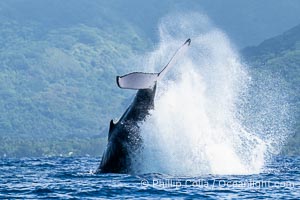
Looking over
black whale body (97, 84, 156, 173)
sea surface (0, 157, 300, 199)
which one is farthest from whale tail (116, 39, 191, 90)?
sea surface (0, 157, 300, 199)

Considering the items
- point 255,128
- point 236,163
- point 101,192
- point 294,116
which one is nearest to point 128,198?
point 101,192

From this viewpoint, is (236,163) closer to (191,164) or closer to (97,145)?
(191,164)

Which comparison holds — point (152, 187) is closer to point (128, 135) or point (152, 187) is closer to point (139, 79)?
point (128, 135)

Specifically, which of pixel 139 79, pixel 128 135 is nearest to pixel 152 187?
pixel 128 135

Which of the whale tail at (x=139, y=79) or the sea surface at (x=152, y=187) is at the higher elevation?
the whale tail at (x=139, y=79)

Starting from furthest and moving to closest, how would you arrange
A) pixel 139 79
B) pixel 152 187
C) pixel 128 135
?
pixel 128 135, pixel 152 187, pixel 139 79

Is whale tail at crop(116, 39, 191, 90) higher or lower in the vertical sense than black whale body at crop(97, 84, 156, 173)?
higher

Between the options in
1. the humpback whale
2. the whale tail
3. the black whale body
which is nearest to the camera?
the whale tail

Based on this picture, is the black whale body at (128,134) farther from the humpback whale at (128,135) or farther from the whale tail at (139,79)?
the whale tail at (139,79)

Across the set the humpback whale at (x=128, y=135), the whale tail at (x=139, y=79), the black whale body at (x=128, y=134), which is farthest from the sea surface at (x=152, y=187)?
the whale tail at (x=139, y=79)

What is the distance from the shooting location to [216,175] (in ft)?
72.0

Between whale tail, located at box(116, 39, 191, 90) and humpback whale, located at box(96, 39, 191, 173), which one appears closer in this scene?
whale tail, located at box(116, 39, 191, 90)

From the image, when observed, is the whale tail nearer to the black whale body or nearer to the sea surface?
the black whale body

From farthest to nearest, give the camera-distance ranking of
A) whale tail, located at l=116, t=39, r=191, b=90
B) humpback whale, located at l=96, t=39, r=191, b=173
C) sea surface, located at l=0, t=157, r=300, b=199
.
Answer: humpback whale, located at l=96, t=39, r=191, b=173 < sea surface, located at l=0, t=157, r=300, b=199 < whale tail, located at l=116, t=39, r=191, b=90
